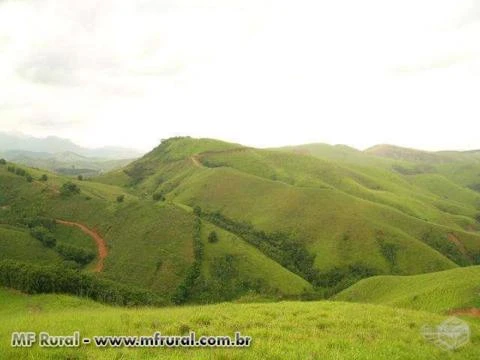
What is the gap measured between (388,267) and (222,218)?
2273 inches

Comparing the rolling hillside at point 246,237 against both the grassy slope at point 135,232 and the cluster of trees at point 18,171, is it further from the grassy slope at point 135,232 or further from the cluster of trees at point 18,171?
the cluster of trees at point 18,171

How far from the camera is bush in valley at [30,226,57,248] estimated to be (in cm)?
9794

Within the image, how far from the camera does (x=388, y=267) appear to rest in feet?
344

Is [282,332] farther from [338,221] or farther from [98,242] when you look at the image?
[338,221]

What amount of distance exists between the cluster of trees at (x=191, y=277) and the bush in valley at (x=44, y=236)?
35566mm

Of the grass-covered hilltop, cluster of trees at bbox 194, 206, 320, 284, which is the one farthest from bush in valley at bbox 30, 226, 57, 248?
cluster of trees at bbox 194, 206, 320, 284

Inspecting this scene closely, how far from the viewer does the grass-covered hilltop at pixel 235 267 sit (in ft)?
66.1

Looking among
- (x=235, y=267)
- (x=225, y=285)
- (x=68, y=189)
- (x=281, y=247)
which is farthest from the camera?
(x=68, y=189)

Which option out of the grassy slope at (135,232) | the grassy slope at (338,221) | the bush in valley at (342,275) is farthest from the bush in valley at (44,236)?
the bush in valley at (342,275)

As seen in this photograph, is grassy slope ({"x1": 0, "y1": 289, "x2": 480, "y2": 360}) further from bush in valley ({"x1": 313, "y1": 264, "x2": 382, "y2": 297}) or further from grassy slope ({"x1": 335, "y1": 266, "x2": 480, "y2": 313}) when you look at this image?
bush in valley ({"x1": 313, "y1": 264, "x2": 382, "y2": 297})

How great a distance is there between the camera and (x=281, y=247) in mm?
117062

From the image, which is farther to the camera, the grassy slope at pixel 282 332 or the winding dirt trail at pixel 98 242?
the winding dirt trail at pixel 98 242

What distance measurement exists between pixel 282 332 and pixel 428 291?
106ft

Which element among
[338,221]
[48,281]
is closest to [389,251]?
[338,221]
